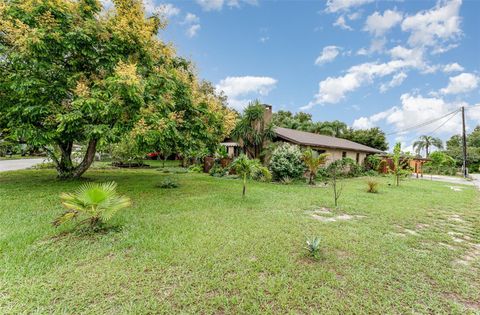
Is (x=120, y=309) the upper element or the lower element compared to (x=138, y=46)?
lower

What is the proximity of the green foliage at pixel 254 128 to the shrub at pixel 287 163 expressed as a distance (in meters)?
2.35

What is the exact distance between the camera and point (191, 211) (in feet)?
22.3

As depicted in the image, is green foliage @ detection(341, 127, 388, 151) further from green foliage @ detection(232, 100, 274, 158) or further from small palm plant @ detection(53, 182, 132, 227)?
small palm plant @ detection(53, 182, 132, 227)

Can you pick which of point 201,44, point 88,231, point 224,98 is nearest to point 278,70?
point 201,44

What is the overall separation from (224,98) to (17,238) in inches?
1117

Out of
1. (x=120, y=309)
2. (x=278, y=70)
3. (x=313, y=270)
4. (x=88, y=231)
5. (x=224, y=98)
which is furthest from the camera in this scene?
(x=224, y=98)

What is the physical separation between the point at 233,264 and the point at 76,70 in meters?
9.49

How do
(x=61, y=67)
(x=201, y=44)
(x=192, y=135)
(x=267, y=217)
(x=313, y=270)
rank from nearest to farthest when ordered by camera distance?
(x=313, y=270)
(x=267, y=217)
(x=61, y=67)
(x=192, y=135)
(x=201, y=44)

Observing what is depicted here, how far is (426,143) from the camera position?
5028 cm

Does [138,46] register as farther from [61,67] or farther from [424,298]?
[424,298]

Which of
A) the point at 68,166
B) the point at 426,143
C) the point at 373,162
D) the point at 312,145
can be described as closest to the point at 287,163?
the point at 312,145

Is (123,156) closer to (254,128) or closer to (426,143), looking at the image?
(254,128)

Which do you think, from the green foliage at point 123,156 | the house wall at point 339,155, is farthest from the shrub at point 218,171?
the house wall at point 339,155

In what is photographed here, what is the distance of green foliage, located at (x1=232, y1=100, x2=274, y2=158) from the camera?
15.9 m
